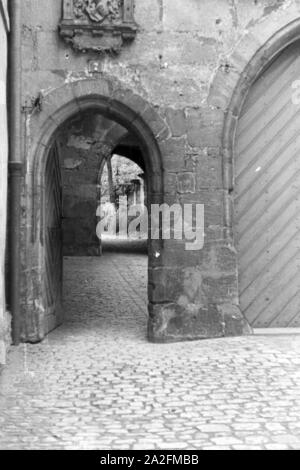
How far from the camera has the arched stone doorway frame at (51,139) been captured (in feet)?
17.2

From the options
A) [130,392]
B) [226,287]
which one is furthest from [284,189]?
[130,392]

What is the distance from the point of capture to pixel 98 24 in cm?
527

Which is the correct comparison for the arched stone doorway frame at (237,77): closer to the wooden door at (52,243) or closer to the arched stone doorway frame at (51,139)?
the arched stone doorway frame at (51,139)

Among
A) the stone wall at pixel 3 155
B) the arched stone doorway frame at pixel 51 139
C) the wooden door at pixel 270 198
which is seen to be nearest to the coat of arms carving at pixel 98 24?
the arched stone doorway frame at pixel 51 139

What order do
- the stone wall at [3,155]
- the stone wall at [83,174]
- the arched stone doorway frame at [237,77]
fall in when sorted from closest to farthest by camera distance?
the stone wall at [3,155], the arched stone doorway frame at [237,77], the stone wall at [83,174]

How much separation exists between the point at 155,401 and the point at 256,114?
132 inches

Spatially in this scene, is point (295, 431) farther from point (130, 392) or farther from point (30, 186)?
point (30, 186)

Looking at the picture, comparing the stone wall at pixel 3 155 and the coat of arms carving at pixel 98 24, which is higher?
the coat of arms carving at pixel 98 24

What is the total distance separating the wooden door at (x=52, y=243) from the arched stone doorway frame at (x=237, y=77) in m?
1.77

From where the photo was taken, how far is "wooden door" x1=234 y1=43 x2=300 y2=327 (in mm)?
5742

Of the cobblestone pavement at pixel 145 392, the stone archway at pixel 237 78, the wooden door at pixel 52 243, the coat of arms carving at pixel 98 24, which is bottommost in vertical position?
the cobblestone pavement at pixel 145 392

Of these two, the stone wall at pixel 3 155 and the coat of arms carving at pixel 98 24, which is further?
the coat of arms carving at pixel 98 24

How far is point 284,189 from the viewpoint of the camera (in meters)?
5.80

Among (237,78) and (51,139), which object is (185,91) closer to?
(237,78)
